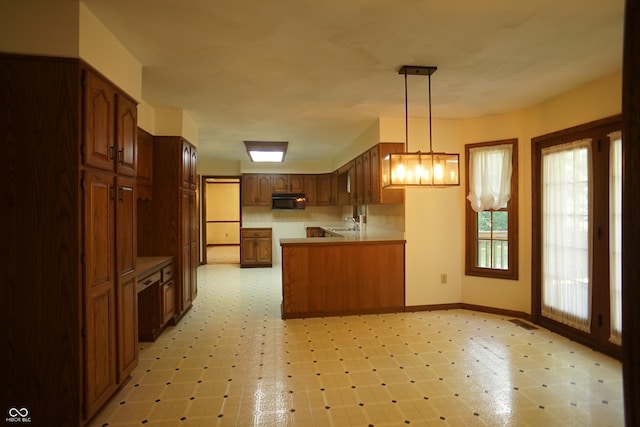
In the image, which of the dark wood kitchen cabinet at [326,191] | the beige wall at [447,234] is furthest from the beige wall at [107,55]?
the dark wood kitchen cabinet at [326,191]

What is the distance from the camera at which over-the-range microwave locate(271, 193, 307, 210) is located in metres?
8.02

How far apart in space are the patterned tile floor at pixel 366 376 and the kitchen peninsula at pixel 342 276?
25cm

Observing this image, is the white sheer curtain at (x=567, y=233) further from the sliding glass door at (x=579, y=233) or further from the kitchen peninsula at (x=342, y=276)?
the kitchen peninsula at (x=342, y=276)

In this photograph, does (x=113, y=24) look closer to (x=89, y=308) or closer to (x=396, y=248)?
(x=89, y=308)

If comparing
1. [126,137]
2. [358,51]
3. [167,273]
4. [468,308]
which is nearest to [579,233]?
[468,308]

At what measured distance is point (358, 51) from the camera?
8.67ft

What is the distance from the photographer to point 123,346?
2551 mm

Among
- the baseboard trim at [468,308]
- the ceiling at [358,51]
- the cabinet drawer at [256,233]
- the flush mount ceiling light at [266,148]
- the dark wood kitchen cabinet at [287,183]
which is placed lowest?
the baseboard trim at [468,308]

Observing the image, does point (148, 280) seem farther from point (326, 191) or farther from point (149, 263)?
point (326, 191)

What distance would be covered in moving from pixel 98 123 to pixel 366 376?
2684 millimetres

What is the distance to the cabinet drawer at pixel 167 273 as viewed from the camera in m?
3.65

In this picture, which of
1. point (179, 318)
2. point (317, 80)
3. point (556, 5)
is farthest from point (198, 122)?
point (556, 5)

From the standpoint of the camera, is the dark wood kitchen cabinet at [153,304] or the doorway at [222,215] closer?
the dark wood kitchen cabinet at [153,304]

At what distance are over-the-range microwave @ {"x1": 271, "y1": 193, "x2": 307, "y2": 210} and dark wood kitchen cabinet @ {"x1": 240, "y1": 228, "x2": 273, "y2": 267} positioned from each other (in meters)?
0.64
